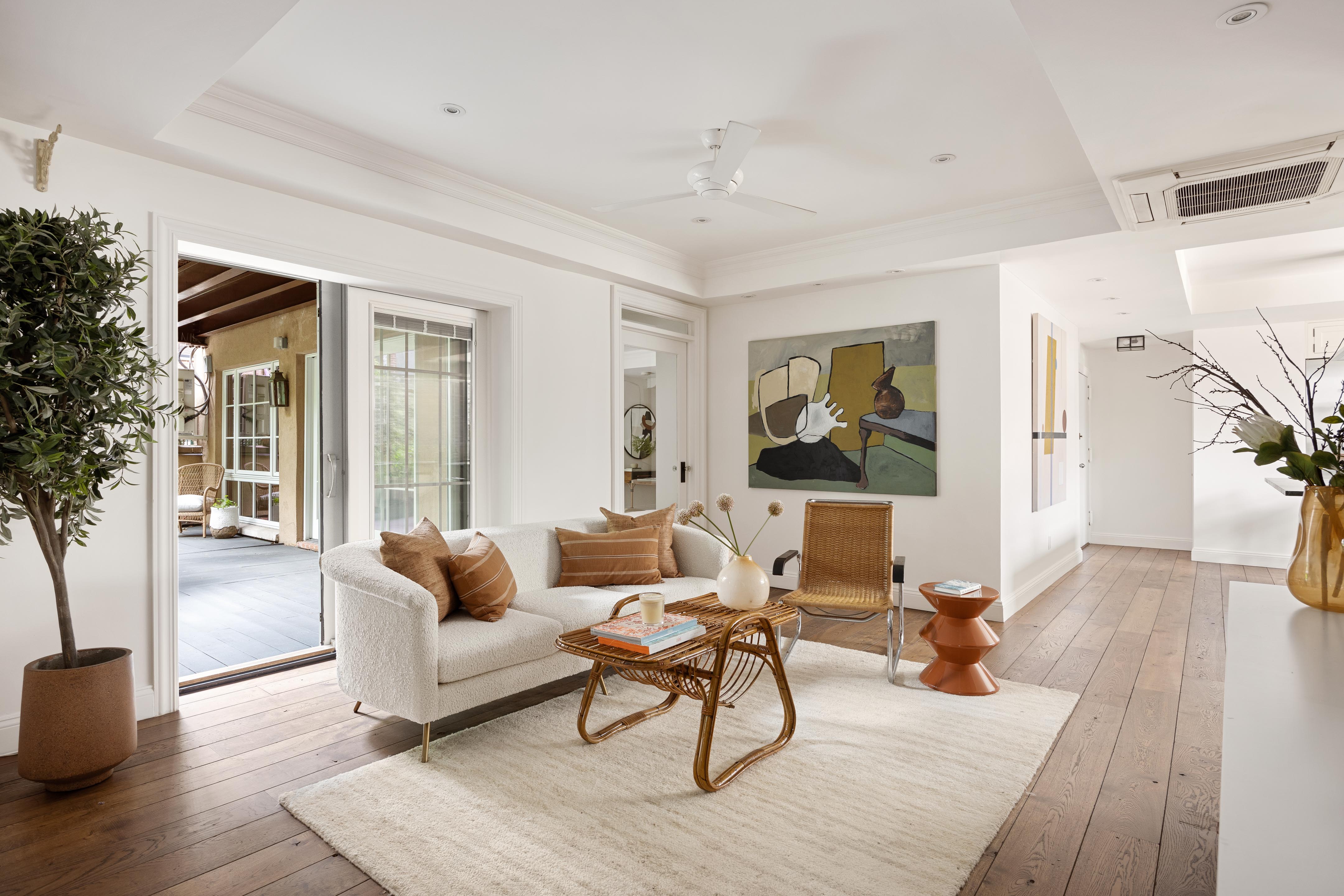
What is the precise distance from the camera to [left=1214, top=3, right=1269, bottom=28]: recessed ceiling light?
79.4 inches

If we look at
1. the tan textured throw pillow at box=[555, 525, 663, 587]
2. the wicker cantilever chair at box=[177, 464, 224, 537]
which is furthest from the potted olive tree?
the wicker cantilever chair at box=[177, 464, 224, 537]

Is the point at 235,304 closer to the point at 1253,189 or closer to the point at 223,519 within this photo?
the point at 223,519

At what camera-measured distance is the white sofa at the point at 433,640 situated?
2.62 m

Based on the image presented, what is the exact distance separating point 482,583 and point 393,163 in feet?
6.99

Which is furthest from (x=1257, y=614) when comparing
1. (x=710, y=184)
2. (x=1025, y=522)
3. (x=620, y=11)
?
(x=1025, y=522)

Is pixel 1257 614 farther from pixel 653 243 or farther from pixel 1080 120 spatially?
pixel 653 243

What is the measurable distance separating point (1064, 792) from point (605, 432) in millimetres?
3496

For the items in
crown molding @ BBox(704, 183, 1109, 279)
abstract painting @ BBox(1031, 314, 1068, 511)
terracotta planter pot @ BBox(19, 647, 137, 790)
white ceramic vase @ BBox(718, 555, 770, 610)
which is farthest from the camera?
abstract painting @ BBox(1031, 314, 1068, 511)

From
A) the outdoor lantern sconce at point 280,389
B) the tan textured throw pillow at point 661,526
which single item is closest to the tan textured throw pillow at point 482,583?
the tan textured throw pillow at point 661,526

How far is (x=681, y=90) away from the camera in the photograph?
3.00 meters

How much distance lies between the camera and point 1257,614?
1.69 meters

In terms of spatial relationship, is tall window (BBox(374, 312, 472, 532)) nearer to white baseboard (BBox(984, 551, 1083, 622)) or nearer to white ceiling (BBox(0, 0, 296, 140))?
white ceiling (BBox(0, 0, 296, 140))

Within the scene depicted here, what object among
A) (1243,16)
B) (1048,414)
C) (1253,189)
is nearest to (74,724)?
(1243,16)

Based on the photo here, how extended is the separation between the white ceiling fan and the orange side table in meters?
1.94
